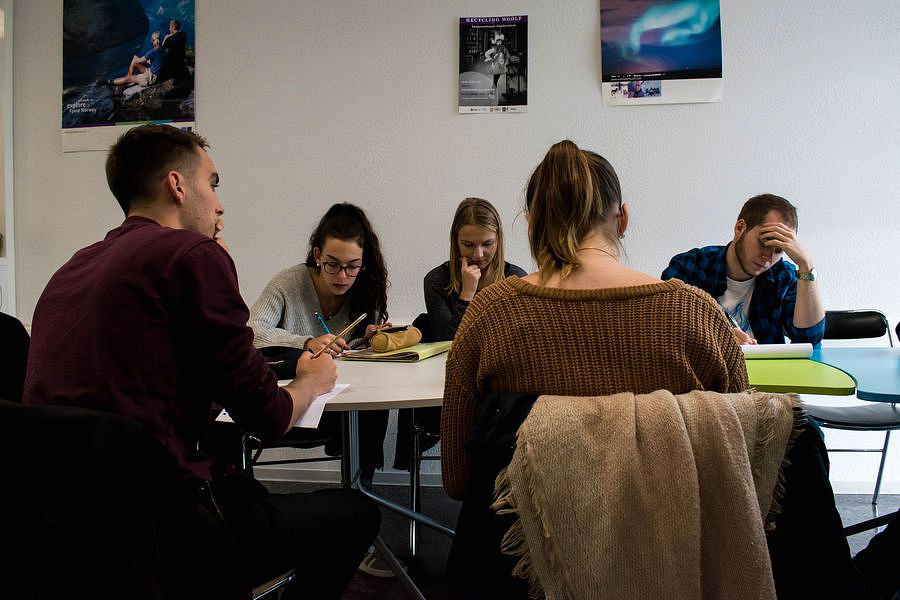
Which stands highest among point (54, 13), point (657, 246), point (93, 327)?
point (54, 13)

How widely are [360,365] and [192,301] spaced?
786mm

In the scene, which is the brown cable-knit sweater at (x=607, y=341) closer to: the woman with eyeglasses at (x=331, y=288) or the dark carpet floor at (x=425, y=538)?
the dark carpet floor at (x=425, y=538)

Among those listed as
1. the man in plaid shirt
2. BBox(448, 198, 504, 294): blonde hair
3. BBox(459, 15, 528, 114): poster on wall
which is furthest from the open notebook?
BBox(459, 15, 528, 114): poster on wall

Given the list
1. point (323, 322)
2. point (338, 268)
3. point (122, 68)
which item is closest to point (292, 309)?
point (323, 322)

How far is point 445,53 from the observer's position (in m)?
2.86

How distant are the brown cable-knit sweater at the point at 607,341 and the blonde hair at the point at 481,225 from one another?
1.51 m

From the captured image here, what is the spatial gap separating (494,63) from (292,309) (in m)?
1.45

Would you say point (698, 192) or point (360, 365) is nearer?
point (360, 365)

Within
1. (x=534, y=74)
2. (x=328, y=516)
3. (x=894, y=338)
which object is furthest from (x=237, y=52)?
(x=894, y=338)

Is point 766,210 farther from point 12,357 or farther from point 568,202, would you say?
point 12,357

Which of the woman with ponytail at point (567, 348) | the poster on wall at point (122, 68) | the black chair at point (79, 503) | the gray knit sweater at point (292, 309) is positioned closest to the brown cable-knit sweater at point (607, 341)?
the woman with ponytail at point (567, 348)

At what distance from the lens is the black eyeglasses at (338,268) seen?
2.20 metres

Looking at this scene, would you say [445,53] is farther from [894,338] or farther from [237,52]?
[894,338]

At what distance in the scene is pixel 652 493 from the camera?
2.61ft
